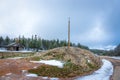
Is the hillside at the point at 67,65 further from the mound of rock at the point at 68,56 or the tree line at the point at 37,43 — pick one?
the tree line at the point at 37,43

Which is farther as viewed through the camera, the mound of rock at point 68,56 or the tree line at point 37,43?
the tree line at point 37,43

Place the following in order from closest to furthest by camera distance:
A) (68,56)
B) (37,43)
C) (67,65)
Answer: (67,65)
(68,56)
(37,43)

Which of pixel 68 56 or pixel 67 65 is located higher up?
pixel 68 56

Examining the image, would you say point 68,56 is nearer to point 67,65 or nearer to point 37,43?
point 67,65

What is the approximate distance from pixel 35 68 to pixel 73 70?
14.7 feet

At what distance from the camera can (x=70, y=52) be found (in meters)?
31.5

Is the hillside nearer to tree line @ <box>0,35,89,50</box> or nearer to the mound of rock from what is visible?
the mound of rock

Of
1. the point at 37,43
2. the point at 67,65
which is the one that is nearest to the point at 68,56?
the point at 67,65

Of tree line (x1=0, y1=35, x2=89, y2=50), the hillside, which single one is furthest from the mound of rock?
tree line (x1=0, y1=35, x2=89, y2=50)

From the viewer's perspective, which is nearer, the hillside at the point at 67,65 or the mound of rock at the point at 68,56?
the hillside at the point at 67,65

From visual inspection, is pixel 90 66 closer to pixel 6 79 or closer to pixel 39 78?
pixel 39 78

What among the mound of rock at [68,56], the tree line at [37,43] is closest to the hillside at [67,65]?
the mound of rock at [68,56]

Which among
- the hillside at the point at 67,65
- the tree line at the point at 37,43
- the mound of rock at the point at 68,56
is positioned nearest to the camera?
the hillside at the point at 67,65

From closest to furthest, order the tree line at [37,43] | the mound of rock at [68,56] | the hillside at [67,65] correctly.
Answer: the hillside at [67,65] < the mound of rock at [68,56] < the tree line at [37,43]
